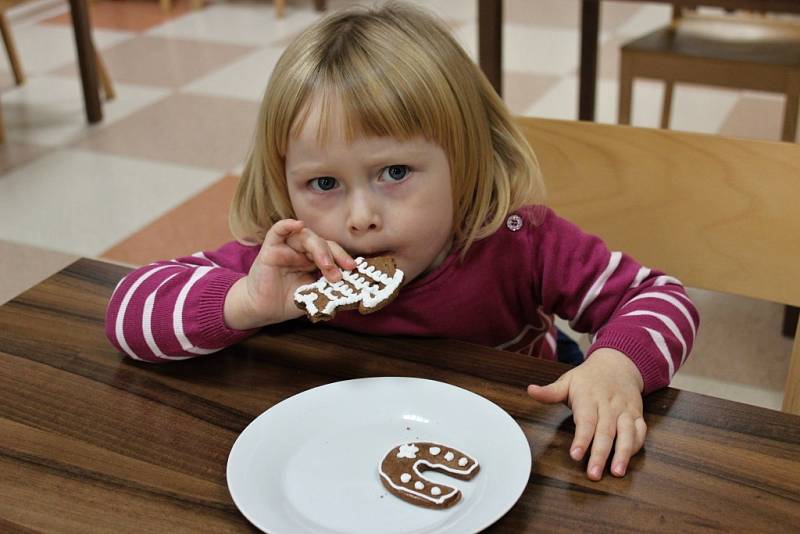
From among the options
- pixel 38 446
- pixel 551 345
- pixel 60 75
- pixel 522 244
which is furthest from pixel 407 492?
pixel 60 75

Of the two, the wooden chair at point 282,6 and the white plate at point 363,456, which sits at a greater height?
the white plate at point 363,456

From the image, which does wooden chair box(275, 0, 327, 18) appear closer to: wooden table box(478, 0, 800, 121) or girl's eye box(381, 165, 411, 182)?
wooden table box(478, 0, 800, 121)

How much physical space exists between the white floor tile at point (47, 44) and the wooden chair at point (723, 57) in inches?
94.6

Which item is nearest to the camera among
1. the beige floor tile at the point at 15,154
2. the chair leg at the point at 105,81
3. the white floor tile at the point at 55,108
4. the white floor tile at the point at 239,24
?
the beige floor tile at the point at 15,154

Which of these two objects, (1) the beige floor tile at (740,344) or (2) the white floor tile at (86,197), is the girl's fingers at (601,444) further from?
(2) the white floor tile at (86,197)

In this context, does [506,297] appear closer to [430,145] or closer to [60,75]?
[430,145]

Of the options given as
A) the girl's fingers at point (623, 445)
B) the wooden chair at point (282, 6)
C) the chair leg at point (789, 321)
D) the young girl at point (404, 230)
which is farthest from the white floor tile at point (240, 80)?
the girl's fingers at point (623, 445)

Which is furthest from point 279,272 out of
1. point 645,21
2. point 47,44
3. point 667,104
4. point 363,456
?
point 47,44

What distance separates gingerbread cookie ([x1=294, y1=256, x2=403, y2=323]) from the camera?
2.75 feet

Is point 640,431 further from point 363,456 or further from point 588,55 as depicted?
point 588,55

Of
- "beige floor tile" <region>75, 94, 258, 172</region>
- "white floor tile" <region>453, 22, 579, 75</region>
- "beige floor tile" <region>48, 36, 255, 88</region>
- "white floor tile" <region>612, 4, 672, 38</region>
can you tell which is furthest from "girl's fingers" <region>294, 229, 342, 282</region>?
"white floor tile" <region>612, 4, 672, 38</region>

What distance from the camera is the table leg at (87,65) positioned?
3.15 m

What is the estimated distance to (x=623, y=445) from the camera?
0.71 meters

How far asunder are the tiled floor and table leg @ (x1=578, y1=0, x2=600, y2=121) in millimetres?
318
